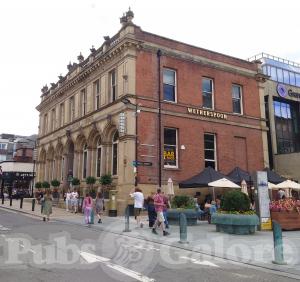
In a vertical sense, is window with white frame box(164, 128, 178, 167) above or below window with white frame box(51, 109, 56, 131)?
below

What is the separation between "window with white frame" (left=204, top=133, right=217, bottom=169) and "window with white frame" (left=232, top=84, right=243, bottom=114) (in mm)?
3674

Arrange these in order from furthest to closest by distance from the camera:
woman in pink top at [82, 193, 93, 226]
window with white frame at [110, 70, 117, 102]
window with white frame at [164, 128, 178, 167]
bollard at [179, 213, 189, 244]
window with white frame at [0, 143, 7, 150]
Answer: window with white frame at [0, 143, 7, 150] → window with white frame at [110, 70, 117, 102] → window with white frame at [164, 128, 178, 167] → woman in pink top at [82, 193, 93, 226] → bollard at [179, 213, 189, 244]

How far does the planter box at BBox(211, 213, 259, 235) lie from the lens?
1475 cm

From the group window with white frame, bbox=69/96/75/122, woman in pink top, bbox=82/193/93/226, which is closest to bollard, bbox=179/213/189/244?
woman in pink top, bbox=82/193/93/226

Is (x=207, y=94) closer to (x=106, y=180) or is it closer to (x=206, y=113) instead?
(x=206, y=113)

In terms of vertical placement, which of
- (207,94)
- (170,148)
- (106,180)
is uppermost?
(207,94)

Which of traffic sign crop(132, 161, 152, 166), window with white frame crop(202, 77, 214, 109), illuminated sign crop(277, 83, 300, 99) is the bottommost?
traffic sign crop(132, 161, 152, 166)

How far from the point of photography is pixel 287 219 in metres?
16.6

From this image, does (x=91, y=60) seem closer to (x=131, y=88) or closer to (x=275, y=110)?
(x=131, y=88)

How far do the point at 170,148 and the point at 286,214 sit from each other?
36.4ft

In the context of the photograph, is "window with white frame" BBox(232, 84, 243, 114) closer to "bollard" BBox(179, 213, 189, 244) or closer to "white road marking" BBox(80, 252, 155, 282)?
"bollard" BBox(179, 213, 189, 244)

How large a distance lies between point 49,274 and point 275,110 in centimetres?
3624

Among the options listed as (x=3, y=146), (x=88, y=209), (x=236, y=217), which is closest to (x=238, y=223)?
(x=236, y=217)

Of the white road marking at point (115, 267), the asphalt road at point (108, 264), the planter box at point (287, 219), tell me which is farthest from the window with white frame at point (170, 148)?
the white road marking at point (115, 267)
